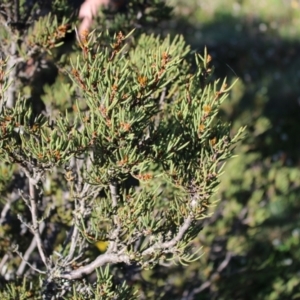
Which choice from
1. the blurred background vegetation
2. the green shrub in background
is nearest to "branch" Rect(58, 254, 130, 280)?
the green shrub in background

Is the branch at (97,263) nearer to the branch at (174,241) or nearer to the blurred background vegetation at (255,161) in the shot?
the branch at (174,241)

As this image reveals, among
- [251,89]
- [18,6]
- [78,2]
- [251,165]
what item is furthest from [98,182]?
[251,89]

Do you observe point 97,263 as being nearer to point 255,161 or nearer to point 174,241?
point 174,241

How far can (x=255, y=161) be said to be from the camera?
4887mm

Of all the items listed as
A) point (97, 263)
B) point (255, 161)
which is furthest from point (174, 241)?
point (255, 161)

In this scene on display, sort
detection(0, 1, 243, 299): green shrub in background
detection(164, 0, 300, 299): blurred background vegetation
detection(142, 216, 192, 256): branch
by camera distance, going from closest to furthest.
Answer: detection(0, 1, 243, 299): green shrub in background < detection(142, 216, 192, 256): branch < detection(164, 0, 300, 299): blurred background vegetation

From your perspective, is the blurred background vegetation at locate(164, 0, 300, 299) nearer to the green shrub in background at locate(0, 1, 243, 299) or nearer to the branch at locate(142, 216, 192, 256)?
the green shrub in background at locate(0, 1, 243, 299)

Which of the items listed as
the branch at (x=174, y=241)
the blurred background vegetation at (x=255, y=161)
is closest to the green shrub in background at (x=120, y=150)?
the branch at (x=174, y=241)

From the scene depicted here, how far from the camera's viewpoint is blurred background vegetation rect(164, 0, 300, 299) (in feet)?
12.2

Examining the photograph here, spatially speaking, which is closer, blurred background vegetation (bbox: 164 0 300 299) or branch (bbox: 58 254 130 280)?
branch (bbox: 58 254 130 280)

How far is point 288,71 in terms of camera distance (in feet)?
24.2

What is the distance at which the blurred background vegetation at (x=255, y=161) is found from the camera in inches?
147

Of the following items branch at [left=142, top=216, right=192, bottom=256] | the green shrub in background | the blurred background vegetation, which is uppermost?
the blurred background vegetation

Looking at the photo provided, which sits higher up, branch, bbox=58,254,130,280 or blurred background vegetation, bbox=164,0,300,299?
blurred background vegetation, bbox=164,0,300,299
